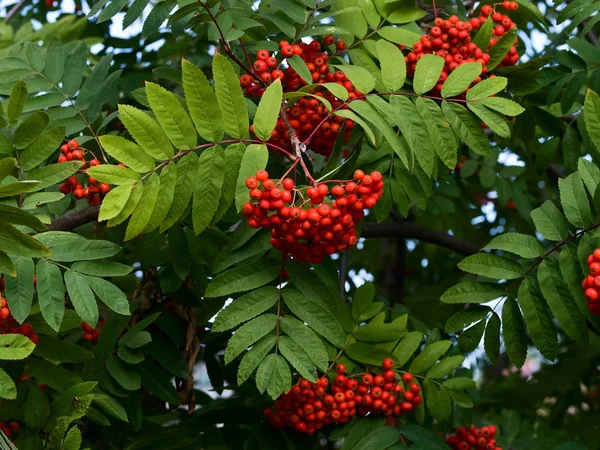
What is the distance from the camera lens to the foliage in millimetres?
2283

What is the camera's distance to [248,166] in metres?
2.27

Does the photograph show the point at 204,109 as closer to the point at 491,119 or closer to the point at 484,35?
the point at 491,119

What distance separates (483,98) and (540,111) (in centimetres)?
73

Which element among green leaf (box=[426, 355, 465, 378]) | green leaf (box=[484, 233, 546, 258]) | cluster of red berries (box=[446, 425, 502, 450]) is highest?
green leaf (box=[484, 233, 546, 258])

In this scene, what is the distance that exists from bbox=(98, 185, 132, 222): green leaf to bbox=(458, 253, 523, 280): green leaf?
104 cm

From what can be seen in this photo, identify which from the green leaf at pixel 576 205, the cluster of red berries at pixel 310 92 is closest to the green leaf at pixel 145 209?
the cluster of red berries at pixel 310 92

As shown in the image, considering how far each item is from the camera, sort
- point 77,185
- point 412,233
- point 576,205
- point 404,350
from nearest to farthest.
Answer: point 576,205 → point 77,185 → point 404,350 → point 412,233

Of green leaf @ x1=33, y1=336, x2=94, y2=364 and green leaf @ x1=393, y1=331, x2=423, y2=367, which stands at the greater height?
green leaf @ x1=33, y1=336, x2=94, y2=364

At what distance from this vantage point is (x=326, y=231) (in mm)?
2184

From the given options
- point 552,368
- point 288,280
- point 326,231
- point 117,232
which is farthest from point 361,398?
point 552,368

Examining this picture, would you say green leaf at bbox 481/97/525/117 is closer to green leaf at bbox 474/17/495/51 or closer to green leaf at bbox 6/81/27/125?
green leaf at bbox 474/17/495/51

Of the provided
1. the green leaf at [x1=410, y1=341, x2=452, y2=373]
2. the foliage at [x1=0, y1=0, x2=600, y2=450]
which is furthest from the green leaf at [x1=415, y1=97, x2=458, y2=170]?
the green leaf at [x1=410, y1=341, x2=452, y2=373]

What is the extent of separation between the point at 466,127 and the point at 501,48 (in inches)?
16.9

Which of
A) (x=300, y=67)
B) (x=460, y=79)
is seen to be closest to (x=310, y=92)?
(x=300, y=67)
